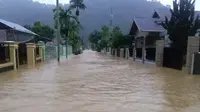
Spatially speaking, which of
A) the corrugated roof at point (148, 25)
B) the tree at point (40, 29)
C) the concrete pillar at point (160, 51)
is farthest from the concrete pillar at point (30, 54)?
the tree at point (40, 29)

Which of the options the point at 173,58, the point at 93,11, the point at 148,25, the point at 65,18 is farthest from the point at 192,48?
the point at 93,11

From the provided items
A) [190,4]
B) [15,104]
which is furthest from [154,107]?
[190,4]

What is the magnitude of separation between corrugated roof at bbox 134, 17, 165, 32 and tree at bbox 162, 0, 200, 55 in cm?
1168

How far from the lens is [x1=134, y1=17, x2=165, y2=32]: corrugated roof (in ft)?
109

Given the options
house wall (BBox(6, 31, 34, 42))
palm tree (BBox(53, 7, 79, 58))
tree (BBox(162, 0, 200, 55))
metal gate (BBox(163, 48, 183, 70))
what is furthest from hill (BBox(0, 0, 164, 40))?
metal gate (BBox(163, 48, 183, 70))

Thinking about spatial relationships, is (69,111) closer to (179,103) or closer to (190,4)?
(179,103)

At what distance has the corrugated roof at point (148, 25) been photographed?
3328 centimetres

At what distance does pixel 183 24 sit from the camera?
20.7 meters

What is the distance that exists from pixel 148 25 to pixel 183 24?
45.8 feet

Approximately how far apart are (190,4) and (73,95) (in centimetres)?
1541

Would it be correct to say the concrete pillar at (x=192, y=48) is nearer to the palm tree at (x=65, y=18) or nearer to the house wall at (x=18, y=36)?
the house wall at (x=18, y=36)

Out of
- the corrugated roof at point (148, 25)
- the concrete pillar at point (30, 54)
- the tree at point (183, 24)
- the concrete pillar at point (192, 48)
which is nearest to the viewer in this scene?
the concrete pillar at point (192, 48)

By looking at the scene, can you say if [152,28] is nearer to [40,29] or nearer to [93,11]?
[40,29]

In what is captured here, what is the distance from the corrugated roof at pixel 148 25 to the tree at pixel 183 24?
38.3ft
